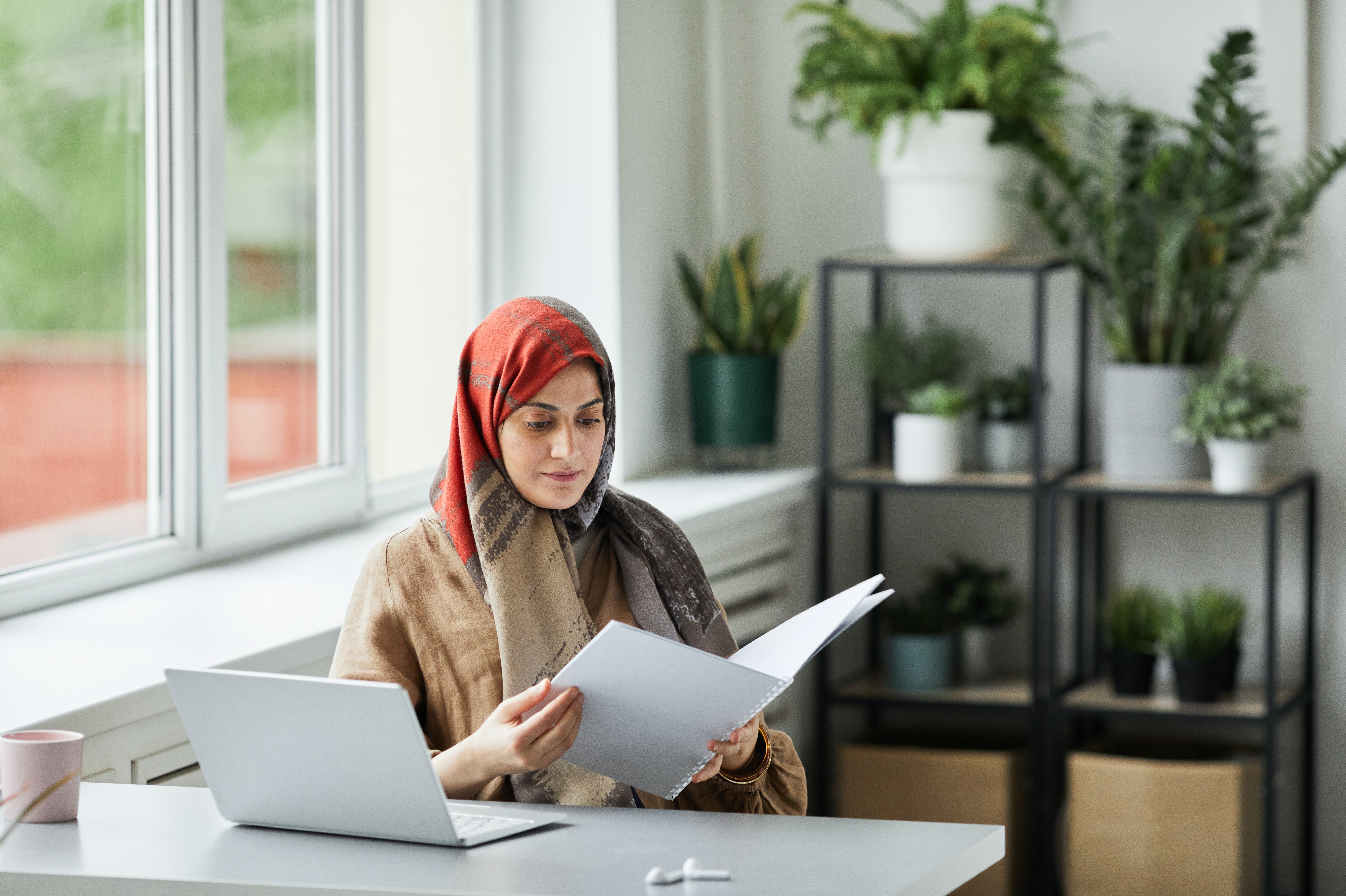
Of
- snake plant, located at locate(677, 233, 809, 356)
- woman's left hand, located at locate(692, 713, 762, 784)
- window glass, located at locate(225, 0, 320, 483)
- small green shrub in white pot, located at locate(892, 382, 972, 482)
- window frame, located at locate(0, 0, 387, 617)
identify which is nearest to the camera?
woman's left hand, located at locate(692, 713, 762, 784)

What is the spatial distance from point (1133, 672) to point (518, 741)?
2253 mm

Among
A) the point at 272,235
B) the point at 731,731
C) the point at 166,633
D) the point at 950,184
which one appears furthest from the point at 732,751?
the point at 950,184

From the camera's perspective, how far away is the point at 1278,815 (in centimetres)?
376

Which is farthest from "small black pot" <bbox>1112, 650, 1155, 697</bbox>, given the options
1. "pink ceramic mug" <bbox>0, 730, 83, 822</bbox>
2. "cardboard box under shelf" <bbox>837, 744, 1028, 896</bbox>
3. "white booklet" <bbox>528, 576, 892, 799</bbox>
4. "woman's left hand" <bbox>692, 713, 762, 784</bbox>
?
"pink ceramic mug" <bbox>0, 730, 83, 822</bbox>

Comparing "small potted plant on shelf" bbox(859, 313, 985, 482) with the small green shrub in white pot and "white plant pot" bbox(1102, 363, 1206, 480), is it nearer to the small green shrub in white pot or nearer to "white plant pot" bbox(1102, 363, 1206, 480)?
the small green shrub in white pot

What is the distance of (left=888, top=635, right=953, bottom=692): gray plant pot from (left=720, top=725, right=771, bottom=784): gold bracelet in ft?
5.82

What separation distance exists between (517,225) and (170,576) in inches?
50.5

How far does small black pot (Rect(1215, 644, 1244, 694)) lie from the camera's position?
3.48m

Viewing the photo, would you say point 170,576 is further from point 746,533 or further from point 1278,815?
point 1278,815

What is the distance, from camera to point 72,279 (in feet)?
8.14

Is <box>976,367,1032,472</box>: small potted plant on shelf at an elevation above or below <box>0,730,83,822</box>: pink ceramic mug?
above

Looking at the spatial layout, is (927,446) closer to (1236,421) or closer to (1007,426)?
(1007,426)

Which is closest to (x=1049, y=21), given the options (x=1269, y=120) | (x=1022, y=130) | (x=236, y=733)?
(x=1022, y=130)

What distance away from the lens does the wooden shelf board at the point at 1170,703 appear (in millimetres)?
3430
